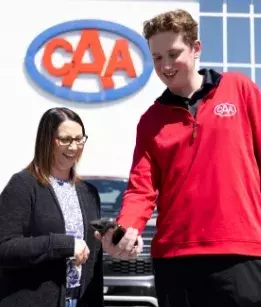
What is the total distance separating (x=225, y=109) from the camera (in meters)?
2.30

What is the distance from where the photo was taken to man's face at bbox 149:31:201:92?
7.64ft

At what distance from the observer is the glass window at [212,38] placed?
16984 millimetres

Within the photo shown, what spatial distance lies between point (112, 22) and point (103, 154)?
3.35m

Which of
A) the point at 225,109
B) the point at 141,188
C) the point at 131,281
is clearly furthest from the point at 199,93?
the point at 131,281

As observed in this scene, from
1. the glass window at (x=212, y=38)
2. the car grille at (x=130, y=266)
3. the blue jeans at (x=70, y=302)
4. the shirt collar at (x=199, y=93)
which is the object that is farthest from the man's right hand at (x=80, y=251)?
the glass window at (x=212, y=38)

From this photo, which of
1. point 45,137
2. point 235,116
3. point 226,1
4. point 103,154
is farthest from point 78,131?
point 226,1

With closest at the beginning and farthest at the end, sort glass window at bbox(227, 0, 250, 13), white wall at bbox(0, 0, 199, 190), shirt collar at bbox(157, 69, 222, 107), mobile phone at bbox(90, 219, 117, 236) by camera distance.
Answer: mobile phone at bbox(90, 219, 117, 236) → shirt collar at bbox(157, 69, 222, 107) → white wall at bbox(0, 0, 199, 190) → glass window at bbox(227, 0, 250, 13)

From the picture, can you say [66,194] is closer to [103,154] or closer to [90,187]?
[90,187]

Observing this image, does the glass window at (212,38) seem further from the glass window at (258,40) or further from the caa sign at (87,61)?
the caa sign at (87,61)

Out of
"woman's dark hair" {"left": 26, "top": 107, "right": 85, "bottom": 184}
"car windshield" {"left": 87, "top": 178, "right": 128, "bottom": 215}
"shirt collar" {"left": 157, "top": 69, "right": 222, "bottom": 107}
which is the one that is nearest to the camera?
"shirt collar" {"left": 157, "top": 69, "right": 222, "bottom": 107}

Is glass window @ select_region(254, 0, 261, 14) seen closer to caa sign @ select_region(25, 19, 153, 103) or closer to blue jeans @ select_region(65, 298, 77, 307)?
caa sign @ select_region(25, 19, 153, 103)

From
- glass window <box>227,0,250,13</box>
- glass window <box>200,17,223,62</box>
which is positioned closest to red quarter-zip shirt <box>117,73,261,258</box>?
glass window <box>200,17,223,62</box>

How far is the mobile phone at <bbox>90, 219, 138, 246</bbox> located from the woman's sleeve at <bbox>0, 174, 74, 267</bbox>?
61 cm

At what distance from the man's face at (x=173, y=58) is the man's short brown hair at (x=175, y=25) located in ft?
0.06
